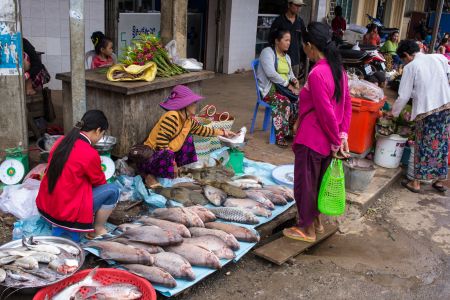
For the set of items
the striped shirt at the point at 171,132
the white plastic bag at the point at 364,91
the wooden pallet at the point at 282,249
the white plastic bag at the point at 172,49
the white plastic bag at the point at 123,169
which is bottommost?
the wooden pallet at the point at 282,249

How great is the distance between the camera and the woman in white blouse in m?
5.35

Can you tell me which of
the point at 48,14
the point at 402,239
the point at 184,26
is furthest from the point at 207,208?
the point at 48,14

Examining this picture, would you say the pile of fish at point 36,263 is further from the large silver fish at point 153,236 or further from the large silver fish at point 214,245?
the large silver fish at point 214,245

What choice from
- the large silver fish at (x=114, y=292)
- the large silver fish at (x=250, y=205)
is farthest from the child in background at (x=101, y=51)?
the large silver fish at (x=114, y=292)

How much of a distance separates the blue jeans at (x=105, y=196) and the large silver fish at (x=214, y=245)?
0.65 meters

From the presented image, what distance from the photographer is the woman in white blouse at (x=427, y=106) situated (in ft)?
17.6

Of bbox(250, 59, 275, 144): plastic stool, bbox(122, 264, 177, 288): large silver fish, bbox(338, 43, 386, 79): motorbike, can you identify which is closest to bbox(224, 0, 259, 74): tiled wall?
bbox(338, 43, 386, 79): motorbike

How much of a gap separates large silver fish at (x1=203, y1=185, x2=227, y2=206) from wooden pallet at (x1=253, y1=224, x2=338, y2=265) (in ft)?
2.12

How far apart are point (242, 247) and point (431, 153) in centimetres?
305

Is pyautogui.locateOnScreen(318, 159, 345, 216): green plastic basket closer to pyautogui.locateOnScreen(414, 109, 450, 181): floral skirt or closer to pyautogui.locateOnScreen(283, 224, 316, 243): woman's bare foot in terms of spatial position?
pyautogui.locateOnScreen(283, 224, 316, 243): woman's bare foot

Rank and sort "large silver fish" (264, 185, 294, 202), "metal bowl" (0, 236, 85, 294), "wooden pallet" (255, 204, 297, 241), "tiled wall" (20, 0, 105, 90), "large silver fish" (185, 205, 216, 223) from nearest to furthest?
1. "metal bowl" (0, 236, 85, 294)
2. "large silver fish" (185, 205, 216, 223)
3. "wooden pallet" (255, 204, 297, 241)
4. "large silver fish" (264, 185, 294, 202)
5. "tiled wall" (20, 0, 105, 90)

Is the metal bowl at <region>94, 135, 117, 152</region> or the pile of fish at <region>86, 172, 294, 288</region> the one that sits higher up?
the metal bowl at <region>94, 135, 117, 152</region>

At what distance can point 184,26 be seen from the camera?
5.98 metres

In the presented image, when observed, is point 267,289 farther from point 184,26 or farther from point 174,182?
point 184,26
